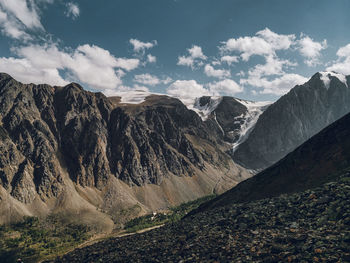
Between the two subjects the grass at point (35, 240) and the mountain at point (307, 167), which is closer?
the mountain at point (307, 167)

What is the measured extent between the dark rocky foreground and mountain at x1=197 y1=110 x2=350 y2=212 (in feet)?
57.4

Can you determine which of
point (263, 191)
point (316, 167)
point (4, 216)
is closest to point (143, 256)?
point (263, 191)

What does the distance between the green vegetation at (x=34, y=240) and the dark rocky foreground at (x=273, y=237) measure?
403 ft

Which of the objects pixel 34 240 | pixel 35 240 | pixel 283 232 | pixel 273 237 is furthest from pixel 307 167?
pixel 34 240

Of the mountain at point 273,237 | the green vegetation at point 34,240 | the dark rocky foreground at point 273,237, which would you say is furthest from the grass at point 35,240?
the mountain at point 273,237

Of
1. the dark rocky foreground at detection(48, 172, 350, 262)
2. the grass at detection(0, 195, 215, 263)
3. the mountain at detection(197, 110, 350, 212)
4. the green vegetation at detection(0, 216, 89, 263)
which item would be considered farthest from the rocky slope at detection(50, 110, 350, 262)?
the green vegetation at detection(0, 216, 89, 263)

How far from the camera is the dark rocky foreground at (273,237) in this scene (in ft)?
106

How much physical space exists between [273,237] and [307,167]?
5105cm

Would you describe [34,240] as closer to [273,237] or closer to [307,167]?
[307,167]

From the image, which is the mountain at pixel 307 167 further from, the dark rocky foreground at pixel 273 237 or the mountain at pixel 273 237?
the mountain at pixel 273 237

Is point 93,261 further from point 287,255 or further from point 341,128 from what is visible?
point 341,128

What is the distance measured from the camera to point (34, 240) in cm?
17888

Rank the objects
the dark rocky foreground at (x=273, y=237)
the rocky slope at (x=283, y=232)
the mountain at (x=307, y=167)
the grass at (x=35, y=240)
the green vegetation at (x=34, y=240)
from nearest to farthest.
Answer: the dark rocky foreground at (x=273, y=237) → the rocky slope at (x=283, y=232) → the mountain at (x=307, y=167) → the grass at (x=35, y=240) → the green vegetation at (x=34, y=240)

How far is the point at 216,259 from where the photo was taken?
38656 mm
